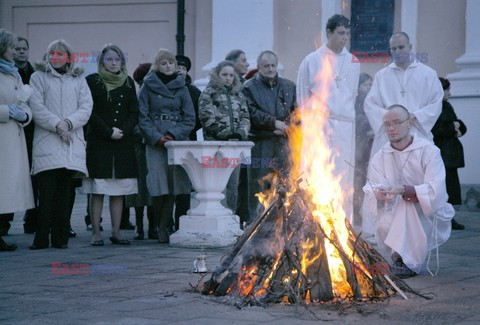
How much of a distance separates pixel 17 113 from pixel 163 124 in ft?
5.19

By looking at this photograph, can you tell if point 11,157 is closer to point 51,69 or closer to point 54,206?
point 54,206

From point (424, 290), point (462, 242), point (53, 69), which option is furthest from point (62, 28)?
point (424, 290)

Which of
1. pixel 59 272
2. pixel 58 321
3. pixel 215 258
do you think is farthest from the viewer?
pixel 215 258

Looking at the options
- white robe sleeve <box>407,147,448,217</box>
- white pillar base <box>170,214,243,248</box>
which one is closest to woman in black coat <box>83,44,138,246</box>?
white pillar base <box>170,214,243,248</box>

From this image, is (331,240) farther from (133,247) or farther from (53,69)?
(53,69)

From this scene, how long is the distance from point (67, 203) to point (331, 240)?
4268mm

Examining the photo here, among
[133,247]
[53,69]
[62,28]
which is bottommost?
[133,247]

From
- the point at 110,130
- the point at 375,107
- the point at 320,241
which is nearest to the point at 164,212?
the point at 110,130

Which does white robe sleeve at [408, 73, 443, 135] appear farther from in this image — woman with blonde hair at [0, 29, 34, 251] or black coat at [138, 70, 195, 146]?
woman with blonde hair at [0, 29, 34, 251]

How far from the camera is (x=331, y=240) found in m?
6.73

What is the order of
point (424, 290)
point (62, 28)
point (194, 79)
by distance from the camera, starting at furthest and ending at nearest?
point (62, 28)
point (194, 79)
point (424, 290)

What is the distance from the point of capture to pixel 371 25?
1755 centimetres

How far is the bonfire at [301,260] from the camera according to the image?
6543mm

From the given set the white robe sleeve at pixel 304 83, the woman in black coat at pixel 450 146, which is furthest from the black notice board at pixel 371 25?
the white robe sleeve at pixel 304 83
